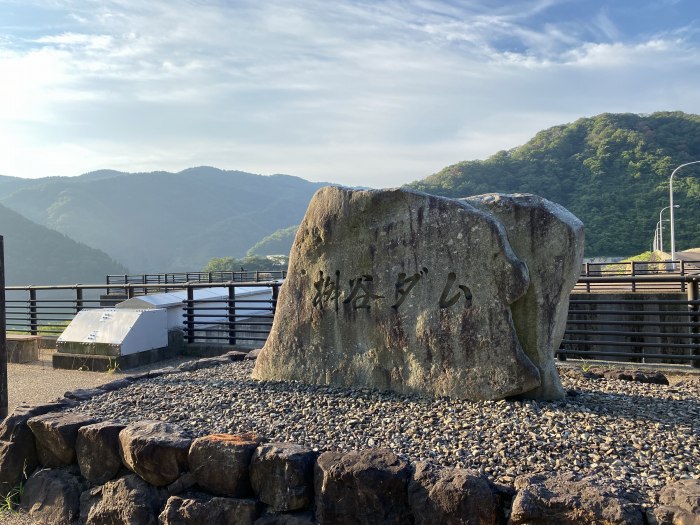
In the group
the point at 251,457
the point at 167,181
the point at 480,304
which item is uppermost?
the point at 167,181

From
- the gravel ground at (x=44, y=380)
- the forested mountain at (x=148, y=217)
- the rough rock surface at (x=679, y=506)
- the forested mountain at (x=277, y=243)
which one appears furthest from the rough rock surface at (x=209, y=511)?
the forested mountain at (x=148, y=217)

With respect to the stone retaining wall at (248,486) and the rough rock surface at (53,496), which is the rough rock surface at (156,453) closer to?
the stone retaining wall at (248,486)

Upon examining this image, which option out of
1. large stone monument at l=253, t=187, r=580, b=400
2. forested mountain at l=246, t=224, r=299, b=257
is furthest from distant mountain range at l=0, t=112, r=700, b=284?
large stone monument at l=253, t=187, r=580, b=400

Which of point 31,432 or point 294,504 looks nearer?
point 294,504

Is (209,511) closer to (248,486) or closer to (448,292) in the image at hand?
(248,486)

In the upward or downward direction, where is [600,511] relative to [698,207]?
downward

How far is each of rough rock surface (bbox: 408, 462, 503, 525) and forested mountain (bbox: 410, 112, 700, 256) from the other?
44.5 meters

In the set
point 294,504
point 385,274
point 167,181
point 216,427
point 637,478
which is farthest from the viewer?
point 167,181

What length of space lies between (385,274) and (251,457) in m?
2.13

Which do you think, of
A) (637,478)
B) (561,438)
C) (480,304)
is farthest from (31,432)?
(637,478)

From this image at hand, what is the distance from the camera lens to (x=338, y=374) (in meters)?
5.26

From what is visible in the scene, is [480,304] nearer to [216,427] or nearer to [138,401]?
[216,427]

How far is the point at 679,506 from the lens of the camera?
256 centimetres

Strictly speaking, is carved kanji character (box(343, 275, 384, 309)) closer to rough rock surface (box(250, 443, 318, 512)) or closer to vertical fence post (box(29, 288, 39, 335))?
rough rock surface (box(250, 443, 318, 512))
